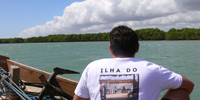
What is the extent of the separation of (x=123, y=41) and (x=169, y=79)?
14.3 inches

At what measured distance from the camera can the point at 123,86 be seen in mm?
1189

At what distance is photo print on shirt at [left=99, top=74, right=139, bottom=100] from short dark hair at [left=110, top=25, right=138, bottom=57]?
6.6 inches

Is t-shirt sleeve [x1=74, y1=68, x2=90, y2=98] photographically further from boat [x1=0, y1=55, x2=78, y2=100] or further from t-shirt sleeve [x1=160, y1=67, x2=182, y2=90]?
boat [x1=0, y1=55, x2=78, y2=100]

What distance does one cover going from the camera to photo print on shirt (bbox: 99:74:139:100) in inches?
46.7

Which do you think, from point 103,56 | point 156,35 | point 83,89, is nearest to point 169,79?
point 83,89

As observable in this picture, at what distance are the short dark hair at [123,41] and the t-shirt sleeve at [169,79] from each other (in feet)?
0.74

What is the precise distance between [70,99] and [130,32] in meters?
2.27

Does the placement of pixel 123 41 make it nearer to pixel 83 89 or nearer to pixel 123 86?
pixel 123 86

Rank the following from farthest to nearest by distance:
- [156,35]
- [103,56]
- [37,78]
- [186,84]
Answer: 1. [156,35]
2. [103,56]
3. [37,78]
4. [186,84]

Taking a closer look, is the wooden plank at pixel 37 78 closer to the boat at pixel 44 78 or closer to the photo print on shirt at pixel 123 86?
the boat at pixel 44 78

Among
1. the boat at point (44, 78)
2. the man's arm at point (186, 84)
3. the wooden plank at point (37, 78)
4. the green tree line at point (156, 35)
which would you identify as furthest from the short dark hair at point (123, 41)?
the green tree line at point (156, 35)

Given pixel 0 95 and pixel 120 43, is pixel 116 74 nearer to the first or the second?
pixel 120 43

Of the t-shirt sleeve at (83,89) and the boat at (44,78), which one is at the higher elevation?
the t-shirt sleeve at (83,89)

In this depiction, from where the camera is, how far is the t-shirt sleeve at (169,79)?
120cm
